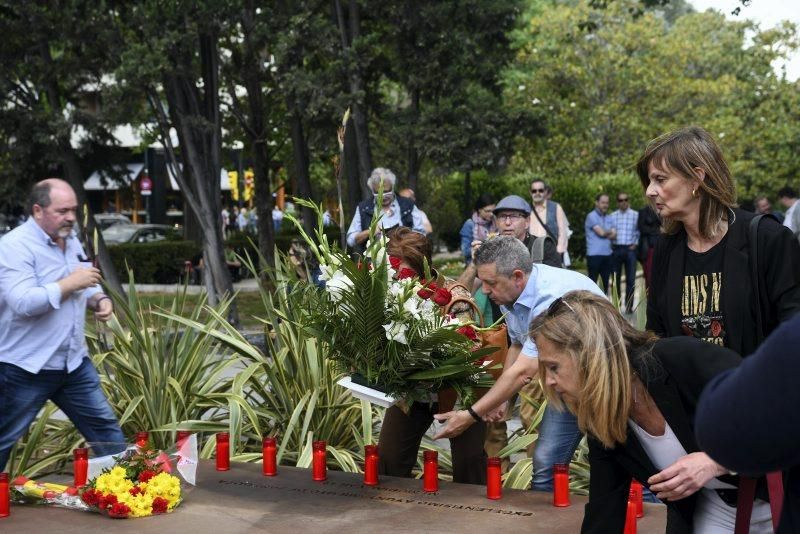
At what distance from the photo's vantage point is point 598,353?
3.04 metres

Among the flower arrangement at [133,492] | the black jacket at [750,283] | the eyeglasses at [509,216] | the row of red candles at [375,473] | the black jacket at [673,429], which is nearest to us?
the black jacket at [673,429]

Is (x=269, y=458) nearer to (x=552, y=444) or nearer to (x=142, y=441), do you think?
(x=142, y=441)

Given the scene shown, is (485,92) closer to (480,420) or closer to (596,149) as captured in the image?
(480,420)

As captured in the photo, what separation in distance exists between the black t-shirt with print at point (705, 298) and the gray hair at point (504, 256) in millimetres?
1219

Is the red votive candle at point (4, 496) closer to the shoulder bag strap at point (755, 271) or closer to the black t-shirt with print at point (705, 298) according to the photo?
the black t-shirt with print at point (705, 298)

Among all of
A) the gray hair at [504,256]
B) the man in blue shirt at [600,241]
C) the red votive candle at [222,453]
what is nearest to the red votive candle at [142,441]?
the red votive candle at [222,453]

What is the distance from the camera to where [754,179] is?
4081 cm

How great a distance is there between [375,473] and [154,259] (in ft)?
71.5

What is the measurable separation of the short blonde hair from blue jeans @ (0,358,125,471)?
295cm

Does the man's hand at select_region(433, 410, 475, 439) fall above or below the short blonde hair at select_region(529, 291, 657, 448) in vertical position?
below

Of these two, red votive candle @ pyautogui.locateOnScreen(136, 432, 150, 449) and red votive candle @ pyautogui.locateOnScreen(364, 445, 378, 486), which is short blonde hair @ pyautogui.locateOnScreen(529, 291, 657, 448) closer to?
red votive candle @ pyautogui.locateOnScreen(364, 445, 378, 486)

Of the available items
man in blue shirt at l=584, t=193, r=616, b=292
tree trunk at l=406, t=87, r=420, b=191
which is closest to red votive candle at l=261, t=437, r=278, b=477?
man in blue shirt at l=584, t=193, r=616, b=292

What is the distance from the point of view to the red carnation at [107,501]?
4.72 metres

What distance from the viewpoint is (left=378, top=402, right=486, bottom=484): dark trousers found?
562cm
